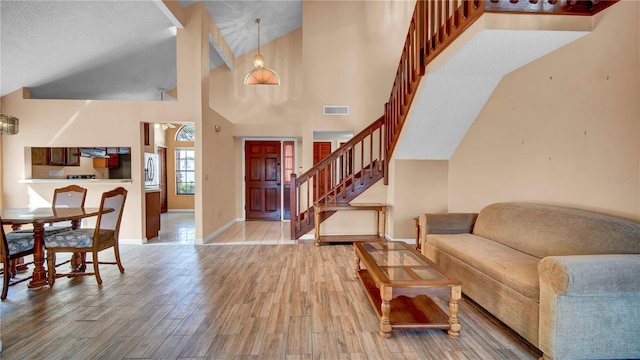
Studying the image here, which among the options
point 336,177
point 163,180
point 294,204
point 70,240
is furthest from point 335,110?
point 163,180

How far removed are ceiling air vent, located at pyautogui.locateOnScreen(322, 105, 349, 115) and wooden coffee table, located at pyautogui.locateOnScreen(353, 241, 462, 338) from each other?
3.53 m

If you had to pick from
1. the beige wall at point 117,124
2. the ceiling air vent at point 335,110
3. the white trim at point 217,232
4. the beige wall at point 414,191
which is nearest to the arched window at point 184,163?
the white trim at point 217,232

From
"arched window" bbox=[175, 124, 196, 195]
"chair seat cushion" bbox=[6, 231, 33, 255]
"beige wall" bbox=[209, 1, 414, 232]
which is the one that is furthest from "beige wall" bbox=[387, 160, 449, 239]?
"arched window" bbox=[175, 124, 196, 195]

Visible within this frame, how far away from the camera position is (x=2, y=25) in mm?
3506

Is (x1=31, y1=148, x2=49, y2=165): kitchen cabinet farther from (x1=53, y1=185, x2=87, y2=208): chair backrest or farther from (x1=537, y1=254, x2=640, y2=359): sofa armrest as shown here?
(x1=537, y1=254, x2=640, y2=359): sofa armrest

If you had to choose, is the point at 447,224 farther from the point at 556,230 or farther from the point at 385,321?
the point at 385,321

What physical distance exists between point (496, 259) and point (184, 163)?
28.1ft

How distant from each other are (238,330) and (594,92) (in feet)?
11.6

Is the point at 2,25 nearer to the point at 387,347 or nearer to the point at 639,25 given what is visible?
the point at 387,347

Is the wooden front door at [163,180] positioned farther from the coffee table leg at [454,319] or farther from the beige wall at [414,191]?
the coffee table leg at [454,319]

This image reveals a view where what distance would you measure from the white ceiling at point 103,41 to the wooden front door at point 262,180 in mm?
2337

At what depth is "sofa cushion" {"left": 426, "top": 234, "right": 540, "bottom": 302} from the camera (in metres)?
2.00

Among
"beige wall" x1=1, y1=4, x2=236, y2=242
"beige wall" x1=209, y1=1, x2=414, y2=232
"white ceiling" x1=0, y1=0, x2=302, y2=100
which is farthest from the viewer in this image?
"beige wall" x1=209, y1=1, x2=414, y2=232

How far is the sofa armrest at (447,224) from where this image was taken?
351 cm
